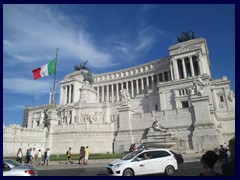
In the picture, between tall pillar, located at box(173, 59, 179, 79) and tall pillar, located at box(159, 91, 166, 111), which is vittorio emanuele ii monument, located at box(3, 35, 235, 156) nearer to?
tall pillar, located at box(159, 91, 166, 111)

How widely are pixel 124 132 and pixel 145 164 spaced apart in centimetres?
2090

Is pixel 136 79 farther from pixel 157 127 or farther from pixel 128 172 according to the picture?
pixel 128 172

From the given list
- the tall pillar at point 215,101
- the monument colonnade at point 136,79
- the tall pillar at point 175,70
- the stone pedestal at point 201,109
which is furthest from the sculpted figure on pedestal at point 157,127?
the monument colonnade at point 136,79

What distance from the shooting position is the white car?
1102 centimetres

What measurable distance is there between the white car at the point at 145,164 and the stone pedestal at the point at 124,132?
18985 millimetres

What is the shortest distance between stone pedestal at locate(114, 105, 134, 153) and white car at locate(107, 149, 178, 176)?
19.0 meters

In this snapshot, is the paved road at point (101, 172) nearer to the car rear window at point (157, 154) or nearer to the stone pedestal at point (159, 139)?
the car rear window at point (157, 154)

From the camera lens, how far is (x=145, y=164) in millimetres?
11250

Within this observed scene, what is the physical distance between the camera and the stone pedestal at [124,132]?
30.8 m

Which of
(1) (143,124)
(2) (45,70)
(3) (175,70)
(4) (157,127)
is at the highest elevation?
(3) (175,70)

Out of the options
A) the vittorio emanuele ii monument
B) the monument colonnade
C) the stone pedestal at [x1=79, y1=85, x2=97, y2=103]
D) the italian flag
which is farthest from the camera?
the monument colonnade

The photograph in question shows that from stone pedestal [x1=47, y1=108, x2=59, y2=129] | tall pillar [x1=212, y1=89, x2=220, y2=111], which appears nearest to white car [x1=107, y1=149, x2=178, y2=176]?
→ stone pedestal [x1=47, y1=108, x2=59, y2=129]

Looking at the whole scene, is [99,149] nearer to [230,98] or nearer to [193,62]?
[230,98]

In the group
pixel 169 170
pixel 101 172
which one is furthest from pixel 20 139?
pixel 169 170
